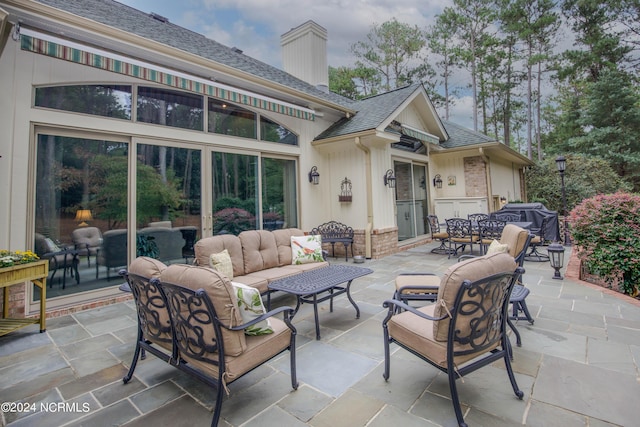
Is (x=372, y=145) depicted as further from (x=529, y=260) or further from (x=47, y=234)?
(x=47, y=234)

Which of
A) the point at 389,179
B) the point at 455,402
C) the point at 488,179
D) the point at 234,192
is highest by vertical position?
the point at 488,179

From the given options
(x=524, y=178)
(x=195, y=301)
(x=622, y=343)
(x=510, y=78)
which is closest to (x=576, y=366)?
(x=622, y=343)

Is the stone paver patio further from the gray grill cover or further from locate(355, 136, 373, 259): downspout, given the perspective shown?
the gray grill cover

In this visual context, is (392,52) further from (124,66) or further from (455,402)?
(455,402)

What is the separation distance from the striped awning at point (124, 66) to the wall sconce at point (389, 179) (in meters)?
3.30

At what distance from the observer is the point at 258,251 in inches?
168

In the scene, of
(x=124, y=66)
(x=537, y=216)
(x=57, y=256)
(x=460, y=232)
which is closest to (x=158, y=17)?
(x=124, y=66)

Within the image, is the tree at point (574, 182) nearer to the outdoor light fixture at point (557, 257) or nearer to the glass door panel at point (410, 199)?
the glass door panel at point (410, 199)

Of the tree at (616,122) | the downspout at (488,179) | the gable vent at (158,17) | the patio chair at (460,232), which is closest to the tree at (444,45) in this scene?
the tree at (616,122)

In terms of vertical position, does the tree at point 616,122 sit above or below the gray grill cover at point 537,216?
above

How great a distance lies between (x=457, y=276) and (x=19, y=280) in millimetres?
A: 4221

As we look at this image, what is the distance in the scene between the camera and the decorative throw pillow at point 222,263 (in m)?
3.62

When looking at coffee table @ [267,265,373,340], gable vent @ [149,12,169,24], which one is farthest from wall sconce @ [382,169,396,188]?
gable vent @ [149,12,169,24]

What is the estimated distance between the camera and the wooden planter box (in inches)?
116
